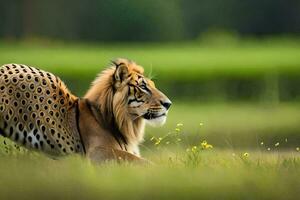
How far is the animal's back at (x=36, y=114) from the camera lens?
9.45 m

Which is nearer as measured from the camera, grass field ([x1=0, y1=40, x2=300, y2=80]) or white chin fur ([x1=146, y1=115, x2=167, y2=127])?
white chin fur ([x1=146, y1=115, x2=167, y2=127])

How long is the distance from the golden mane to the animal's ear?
0.03 metres

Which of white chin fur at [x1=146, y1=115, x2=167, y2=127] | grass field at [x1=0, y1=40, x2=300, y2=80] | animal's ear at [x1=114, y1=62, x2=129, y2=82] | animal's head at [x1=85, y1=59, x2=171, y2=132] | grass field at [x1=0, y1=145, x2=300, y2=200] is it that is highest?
grass field at [x1=0, y1=40, x2=300, y2=80]

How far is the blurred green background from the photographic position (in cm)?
1716

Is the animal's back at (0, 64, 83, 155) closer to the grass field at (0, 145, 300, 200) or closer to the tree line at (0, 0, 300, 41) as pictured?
the grass field at (0, 145, 300, 200)

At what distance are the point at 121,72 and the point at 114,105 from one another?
0.77 feet

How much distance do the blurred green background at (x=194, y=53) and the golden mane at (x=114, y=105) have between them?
0.31 metres

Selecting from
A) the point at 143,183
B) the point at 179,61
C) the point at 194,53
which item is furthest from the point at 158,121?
the point at 194,53

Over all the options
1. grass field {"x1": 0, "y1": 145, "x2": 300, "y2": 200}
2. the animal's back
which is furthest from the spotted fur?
grass field {"x1": 0, "y1": 145, "x2": 300, "y2": 200}

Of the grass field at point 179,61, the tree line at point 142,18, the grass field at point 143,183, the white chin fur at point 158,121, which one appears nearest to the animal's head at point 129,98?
the white chin fur at point 158,121

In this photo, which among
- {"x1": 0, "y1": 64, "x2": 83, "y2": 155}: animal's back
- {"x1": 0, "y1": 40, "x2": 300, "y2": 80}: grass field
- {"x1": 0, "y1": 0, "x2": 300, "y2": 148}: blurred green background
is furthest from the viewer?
{"x1": 0, "y1": 40, "x2": 300, "y2": 80}: grass field

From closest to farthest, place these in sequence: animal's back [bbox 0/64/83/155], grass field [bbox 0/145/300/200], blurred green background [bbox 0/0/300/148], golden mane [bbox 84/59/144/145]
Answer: grass field [bbox 0/145/300/200] → animal's back [bbox 0/64/83/155] → golden mane [bbox 84/59/144/145] → blurred green background [bbox 0/0/300/148]

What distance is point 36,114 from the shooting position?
9.48 meters

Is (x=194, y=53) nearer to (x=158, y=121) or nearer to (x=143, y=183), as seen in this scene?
(x=158, y=121)
